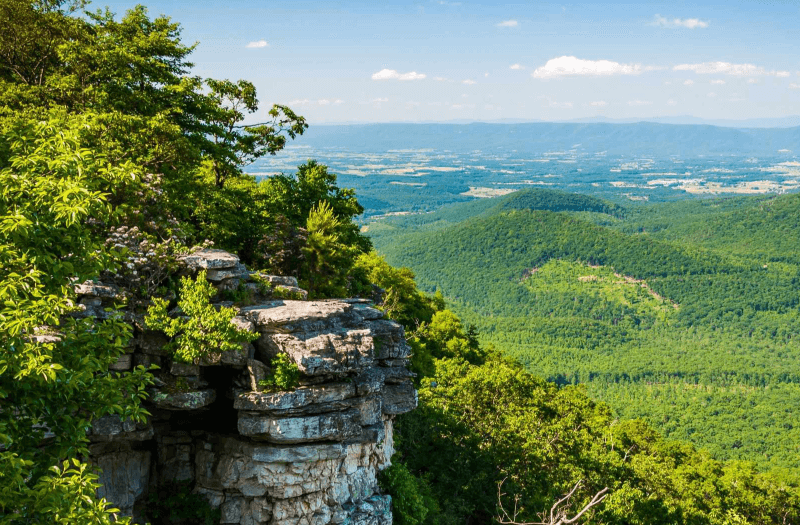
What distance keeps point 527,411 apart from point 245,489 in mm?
18157

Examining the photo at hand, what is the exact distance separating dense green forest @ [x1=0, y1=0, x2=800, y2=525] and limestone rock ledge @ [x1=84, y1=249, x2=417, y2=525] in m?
1.27

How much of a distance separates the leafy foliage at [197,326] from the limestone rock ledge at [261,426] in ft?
1.61

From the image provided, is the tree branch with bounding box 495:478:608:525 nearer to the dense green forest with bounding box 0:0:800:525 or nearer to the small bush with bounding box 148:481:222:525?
the dense green forest with bounding box 0:0:800:525

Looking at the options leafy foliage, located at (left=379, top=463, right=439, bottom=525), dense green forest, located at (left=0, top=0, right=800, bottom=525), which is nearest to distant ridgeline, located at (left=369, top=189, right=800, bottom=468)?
dense green forest, located at (left=0, top=0, right=800, bottom=525)

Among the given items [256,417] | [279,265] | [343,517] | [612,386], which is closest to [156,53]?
[279,265]

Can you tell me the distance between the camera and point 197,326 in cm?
1662

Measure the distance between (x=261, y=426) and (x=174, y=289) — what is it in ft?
16.6

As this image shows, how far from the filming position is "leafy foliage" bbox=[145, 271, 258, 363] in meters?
16.5

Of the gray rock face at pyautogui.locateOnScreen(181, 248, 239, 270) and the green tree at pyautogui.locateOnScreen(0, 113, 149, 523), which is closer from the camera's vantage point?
the green tree at pyautogui.locateOnScreen(0, 113, 149, 523)

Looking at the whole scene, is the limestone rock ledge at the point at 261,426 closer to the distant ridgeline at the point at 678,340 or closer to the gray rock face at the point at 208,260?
the gray rock face at the point at 208,260

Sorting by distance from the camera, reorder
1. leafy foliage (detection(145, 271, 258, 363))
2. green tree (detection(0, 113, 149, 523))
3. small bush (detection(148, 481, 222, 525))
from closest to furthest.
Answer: green tree (detection(0, 113, 149, 523))
leafy foliage (detection(145, 271, 258, 363))
small bush (detection(148, 481, 222, 525))

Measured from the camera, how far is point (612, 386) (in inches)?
4783

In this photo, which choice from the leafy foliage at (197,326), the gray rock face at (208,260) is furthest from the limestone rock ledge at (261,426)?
the leafy foliage at (197,326)

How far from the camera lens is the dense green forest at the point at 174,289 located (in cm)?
950
